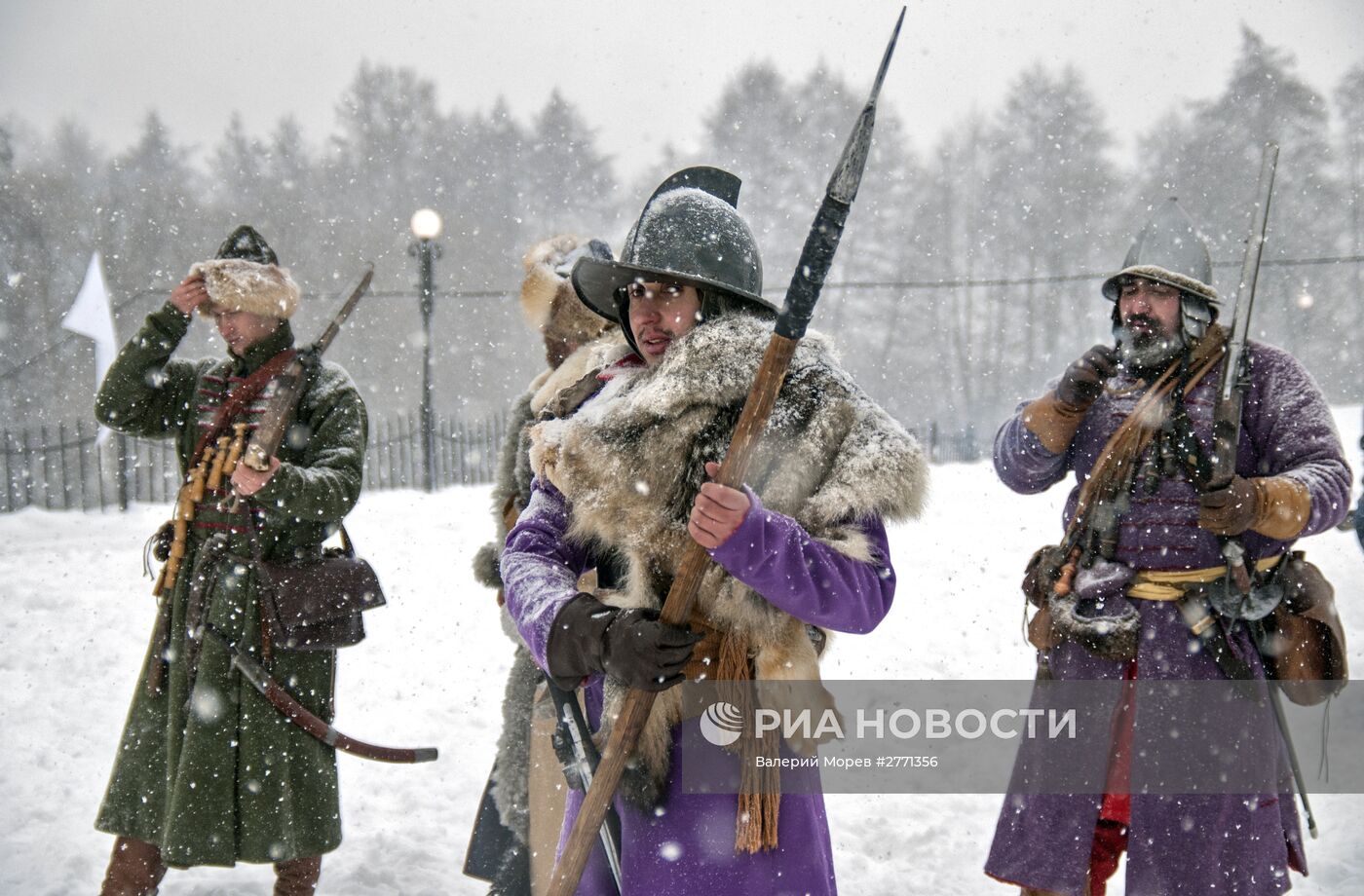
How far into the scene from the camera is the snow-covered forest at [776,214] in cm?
2248

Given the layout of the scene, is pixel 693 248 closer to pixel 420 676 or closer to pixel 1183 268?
pixel 1183 268

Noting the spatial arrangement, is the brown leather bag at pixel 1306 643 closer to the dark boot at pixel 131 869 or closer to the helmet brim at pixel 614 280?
the helmet brim at pixel 614 280

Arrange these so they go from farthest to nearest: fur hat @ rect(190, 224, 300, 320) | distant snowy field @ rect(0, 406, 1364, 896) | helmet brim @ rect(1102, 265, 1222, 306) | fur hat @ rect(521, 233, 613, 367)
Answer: distant snowy field @ rect(0, 406, 1364, 896) → fur hat @ rect(521, 233, 613, 367) → fur hat @ rect(190, 224, 300, 320) → helmet brim @ rect(1102, 265, 1222, 306)

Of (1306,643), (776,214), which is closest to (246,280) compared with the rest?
(1306,643)

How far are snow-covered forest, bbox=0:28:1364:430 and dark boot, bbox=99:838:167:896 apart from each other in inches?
795

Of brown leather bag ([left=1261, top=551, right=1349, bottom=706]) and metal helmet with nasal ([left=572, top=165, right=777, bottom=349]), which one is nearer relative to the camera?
metal helmet with nasal ([left=572, top=165, right=777, bottom=349])

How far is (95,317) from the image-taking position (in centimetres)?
947

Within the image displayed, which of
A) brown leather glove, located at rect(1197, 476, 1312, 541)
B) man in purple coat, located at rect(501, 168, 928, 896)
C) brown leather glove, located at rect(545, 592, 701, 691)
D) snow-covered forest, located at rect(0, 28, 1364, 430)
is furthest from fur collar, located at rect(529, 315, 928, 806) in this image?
Result: snow-covered forest, located at rect(0, 28, 1364, 430)

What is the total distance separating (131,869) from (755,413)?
2.71 metres

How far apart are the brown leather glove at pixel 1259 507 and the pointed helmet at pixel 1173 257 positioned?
2.14 feet

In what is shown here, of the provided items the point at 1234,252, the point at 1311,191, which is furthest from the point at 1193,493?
the point at 1311,191

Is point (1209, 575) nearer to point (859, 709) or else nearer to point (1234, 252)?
point (859, 709)

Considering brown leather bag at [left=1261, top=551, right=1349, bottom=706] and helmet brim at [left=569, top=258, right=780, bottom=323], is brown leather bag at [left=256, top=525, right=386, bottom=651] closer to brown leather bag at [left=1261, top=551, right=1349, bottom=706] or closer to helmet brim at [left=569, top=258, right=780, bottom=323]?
helmet brim at [left=569, top=258, right=780, bottom=323]

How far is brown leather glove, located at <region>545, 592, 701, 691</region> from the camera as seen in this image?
1516 millimetres
